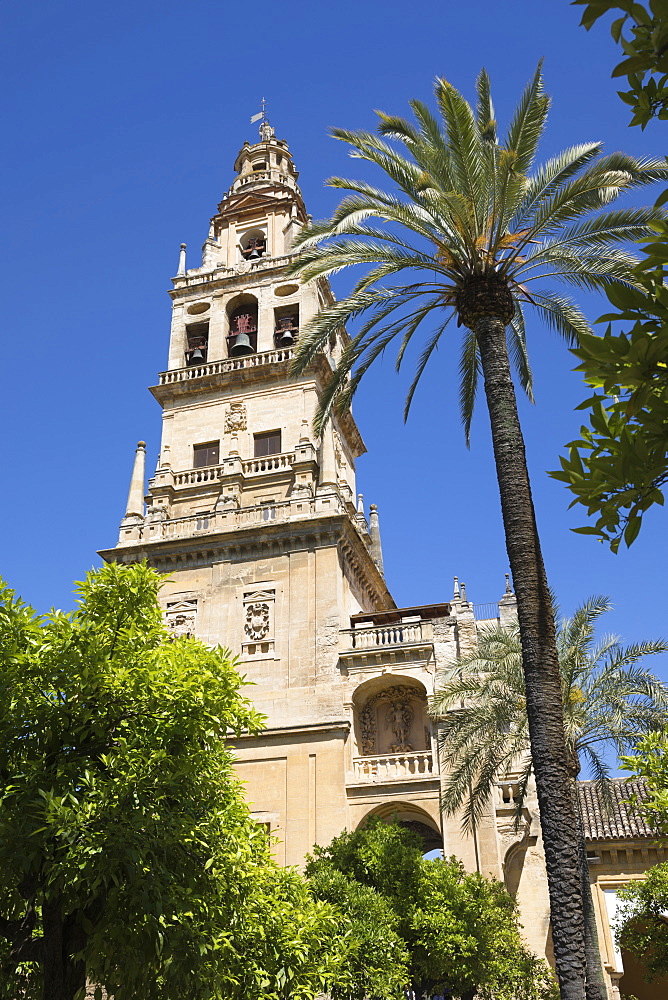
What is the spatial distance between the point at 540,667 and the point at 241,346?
2465 cm

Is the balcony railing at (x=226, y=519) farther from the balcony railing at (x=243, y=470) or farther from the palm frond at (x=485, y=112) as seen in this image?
the palm frond at (x=485, y=112)

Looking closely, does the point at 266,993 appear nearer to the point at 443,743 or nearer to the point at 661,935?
the point at 443,743

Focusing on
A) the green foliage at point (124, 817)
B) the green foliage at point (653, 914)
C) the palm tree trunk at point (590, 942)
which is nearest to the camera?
the green foliage at point (124, 817)

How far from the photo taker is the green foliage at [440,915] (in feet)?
61.2

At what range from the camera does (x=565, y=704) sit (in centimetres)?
1975

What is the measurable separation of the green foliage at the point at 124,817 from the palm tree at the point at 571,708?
8.76 metres

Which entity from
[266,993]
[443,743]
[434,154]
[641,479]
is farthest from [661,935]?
[641,479]

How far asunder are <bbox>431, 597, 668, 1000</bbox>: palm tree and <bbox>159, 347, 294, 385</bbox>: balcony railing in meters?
14.9

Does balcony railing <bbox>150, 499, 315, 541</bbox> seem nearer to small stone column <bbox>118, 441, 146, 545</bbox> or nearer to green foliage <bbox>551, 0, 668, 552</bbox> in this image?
small stone column <bbox>118, 441, 146, 545</bbox>

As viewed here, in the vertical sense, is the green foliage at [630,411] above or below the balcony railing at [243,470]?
below

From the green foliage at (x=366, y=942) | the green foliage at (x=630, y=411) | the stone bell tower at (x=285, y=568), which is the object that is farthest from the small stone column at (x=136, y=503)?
the green foliage at (x=630, y=411)

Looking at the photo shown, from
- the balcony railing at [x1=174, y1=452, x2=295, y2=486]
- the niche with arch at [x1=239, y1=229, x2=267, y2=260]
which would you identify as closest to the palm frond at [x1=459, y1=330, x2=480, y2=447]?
the balcony railing at [x1=174, y1=452, x2=295, y2=486]

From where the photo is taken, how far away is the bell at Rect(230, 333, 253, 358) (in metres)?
34.9

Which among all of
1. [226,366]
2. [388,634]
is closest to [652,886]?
[388,634]
